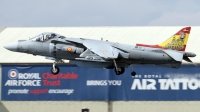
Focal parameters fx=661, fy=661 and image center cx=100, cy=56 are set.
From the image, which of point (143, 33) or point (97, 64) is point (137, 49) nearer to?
point (97, 64)

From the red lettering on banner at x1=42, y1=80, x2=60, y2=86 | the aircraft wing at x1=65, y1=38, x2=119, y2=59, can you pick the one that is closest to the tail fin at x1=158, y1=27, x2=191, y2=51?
the aircraft wing at x1=65, y1=38, x2=119, y2=59

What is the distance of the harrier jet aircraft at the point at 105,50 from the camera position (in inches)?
2041

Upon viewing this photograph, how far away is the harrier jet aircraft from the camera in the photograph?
51.8 meters

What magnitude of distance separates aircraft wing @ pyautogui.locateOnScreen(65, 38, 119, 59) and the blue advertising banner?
588 inches

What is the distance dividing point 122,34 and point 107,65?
1873 centimetres

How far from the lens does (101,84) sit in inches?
2655

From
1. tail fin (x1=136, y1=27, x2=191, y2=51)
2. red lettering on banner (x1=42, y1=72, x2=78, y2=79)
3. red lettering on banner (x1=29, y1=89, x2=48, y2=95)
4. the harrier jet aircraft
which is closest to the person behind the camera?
the harrier jet aircraft

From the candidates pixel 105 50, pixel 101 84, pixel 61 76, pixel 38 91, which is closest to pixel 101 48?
pixel 105 50

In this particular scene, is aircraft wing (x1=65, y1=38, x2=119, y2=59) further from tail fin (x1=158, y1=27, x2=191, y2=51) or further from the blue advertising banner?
the blue advertising banner

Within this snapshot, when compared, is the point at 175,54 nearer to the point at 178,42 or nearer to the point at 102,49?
the point at 178,42

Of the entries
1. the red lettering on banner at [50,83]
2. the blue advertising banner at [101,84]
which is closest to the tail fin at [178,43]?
the blue advertising banner at [101,84]

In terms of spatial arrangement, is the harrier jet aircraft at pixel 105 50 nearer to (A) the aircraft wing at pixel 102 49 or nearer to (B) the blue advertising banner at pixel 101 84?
(A) the aircraft wing at pixel 102 49

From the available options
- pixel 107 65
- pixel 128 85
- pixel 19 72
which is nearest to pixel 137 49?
pixel 107 65
